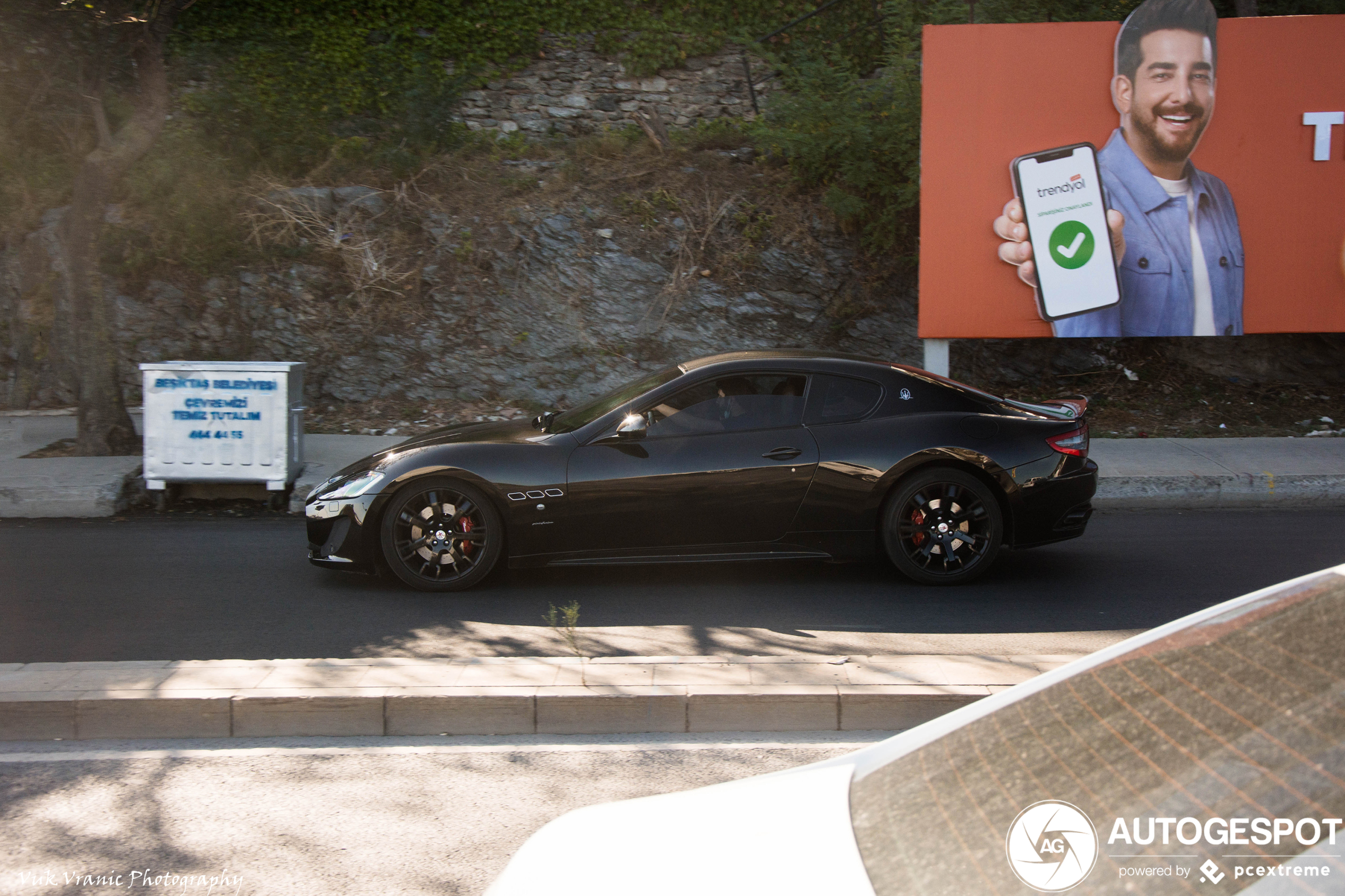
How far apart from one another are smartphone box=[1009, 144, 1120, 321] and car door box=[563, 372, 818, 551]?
20.5 ft

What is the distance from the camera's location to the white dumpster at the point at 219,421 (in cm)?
852

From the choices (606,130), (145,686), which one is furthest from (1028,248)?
(145,686)

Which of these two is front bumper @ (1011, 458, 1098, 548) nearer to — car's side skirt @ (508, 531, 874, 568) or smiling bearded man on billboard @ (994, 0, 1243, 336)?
car's side skirt @ (508, 531, 874, 568)

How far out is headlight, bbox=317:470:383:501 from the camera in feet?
19.6

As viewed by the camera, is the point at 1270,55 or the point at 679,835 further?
the point at 1270,55

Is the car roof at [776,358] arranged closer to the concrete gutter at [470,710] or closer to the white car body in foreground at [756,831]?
the concrete gutter at [470,710]

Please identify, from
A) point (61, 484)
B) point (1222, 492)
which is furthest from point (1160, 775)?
point (61, 484)

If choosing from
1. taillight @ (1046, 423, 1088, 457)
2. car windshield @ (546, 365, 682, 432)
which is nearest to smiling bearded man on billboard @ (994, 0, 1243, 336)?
taillight @ (1046, 423, 1088, 457)

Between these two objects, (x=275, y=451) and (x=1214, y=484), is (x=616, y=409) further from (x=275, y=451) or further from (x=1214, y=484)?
(x=1214, y=484)

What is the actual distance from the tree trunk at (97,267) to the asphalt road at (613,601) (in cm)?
242

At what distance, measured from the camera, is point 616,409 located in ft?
19.8

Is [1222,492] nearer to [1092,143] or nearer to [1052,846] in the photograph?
[1092,143]

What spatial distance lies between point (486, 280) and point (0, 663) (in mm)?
9493
